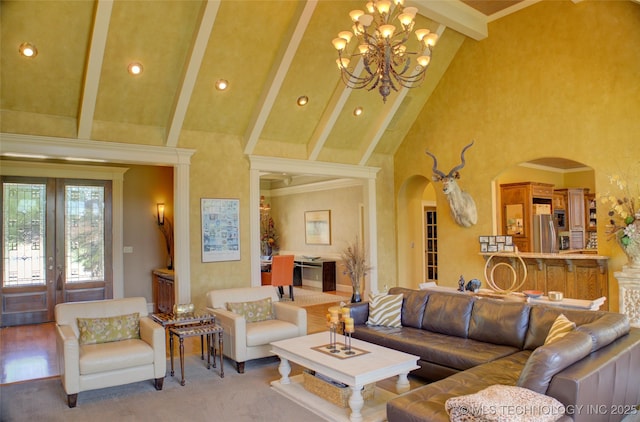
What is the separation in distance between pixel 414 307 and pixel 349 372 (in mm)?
1840

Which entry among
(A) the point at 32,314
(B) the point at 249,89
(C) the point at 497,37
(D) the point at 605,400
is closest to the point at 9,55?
(B) the point at 249,89

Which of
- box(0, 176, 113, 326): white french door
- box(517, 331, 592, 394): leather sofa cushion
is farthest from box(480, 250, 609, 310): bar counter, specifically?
box(0, 176, 113, 326): white french door

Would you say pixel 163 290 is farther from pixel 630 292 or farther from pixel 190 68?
pixel 630 292

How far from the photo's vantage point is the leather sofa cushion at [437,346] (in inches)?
155

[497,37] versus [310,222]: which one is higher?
[497,37]

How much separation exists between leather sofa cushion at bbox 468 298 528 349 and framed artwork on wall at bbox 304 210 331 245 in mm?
6932

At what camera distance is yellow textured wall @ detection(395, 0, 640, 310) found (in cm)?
610

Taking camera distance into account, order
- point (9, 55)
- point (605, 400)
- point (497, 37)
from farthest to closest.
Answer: point (497, 37) → point (9, 55) → point (605, 400)

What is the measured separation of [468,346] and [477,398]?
67.6 inches

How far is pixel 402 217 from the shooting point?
30.0ft

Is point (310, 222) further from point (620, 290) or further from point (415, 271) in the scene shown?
point (620, 290)

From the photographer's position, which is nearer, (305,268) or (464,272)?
(464,272)

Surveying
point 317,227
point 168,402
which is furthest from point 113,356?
point 317,227

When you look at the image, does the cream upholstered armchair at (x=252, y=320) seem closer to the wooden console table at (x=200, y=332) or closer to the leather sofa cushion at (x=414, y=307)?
the wooden console table at (x=200, y=332)
